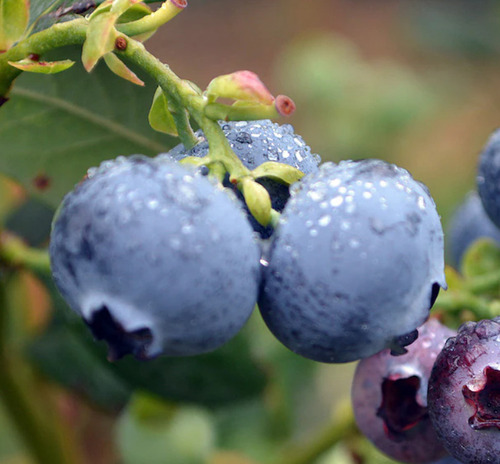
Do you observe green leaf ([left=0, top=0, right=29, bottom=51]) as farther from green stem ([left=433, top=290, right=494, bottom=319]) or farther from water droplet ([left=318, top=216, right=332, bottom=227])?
green stem ([left=433, top=290, right=494, bottom=319])

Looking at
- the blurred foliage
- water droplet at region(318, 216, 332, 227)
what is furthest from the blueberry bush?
the blurred foliage

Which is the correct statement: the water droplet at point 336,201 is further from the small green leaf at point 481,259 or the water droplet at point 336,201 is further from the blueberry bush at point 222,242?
the small green leaf at point 481,259

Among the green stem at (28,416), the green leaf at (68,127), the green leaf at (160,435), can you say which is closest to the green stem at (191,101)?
the green leaf at (68,127)

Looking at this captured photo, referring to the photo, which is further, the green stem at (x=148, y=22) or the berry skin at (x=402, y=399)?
the berry skin at (x=402, y=399)

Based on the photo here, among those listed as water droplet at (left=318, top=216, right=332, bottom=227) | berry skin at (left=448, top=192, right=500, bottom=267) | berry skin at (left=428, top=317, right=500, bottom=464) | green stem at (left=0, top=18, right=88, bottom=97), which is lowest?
berry skin at (left=448, top=192, right=500, bottom=267)

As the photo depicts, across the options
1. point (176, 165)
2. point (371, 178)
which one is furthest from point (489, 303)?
point (176, 165)

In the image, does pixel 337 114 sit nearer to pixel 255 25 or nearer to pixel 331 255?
pixel 331 255

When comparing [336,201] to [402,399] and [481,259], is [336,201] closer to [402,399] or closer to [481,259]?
[402,399]
